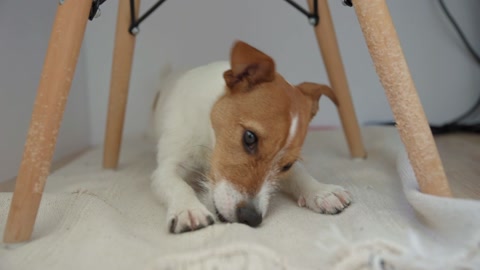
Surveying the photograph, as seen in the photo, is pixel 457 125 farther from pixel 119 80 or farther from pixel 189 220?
pixel 189 220

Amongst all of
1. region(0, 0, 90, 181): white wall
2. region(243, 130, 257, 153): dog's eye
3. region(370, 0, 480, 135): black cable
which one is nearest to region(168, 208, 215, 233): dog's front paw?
region(243, 130, 257, 153): dog's eye

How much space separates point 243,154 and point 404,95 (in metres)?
0.34

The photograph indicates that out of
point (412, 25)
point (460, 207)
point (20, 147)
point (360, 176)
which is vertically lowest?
point (20, 147)

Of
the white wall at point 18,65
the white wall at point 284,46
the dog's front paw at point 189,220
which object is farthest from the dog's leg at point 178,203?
the white wall at point 284,46

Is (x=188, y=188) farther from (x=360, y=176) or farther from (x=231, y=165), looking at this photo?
(x=360, y=176)

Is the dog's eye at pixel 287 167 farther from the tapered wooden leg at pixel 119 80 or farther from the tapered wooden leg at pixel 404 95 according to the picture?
the tapered wooden leg at pixel 119 80

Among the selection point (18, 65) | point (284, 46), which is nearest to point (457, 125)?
point (284, 46)

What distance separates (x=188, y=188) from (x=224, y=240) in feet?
0.95

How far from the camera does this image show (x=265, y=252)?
27.2 inches

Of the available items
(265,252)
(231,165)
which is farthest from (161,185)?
(265,252)

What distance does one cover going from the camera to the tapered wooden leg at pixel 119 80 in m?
1.38

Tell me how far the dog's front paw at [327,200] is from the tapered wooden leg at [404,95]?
0.68 ft

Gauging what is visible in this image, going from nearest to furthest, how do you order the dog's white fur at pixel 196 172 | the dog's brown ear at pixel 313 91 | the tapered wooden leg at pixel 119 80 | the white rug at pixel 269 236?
the white rug at pixel 269 236 → the dog's white fur at pixel 196 172 → the dog's brown ear at pixel 313 91 → the tapered wooden leg at pixel 119 80

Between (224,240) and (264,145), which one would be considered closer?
(224,240)
